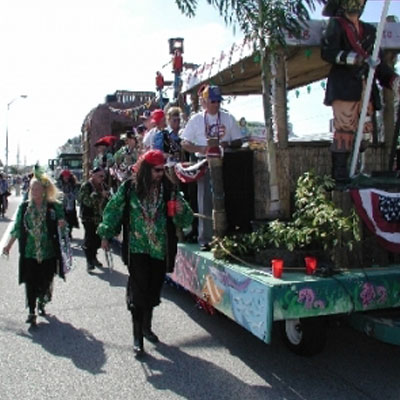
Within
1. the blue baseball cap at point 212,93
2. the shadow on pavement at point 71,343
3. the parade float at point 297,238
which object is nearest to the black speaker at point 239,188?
the parade float at point 297,238

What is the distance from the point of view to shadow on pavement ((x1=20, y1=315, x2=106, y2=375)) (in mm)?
4910

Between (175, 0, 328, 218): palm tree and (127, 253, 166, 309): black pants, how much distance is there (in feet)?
3.97

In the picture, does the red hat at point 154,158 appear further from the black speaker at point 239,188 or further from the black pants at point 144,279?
the black speaker at point 239,188

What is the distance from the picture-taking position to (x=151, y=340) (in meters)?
5.40

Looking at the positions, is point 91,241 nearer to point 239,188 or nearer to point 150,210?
point 239,188

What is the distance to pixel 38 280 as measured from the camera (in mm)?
6391

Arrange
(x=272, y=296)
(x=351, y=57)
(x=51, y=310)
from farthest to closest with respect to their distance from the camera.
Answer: (x=51, y=310), (x=351, y=57), (x=272, y=296)

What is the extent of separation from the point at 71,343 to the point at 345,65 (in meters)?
3.73

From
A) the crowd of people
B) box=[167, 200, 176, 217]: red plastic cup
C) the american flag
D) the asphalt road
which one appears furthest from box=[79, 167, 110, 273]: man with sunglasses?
the american flag

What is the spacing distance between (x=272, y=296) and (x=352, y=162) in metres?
2.02

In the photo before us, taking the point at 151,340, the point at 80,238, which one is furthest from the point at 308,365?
the point at 80,238

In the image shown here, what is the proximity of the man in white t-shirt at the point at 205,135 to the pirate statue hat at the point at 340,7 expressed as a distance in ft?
4.25

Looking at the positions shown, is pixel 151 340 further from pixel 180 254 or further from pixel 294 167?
pixel 294 167

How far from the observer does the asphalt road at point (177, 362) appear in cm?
416
